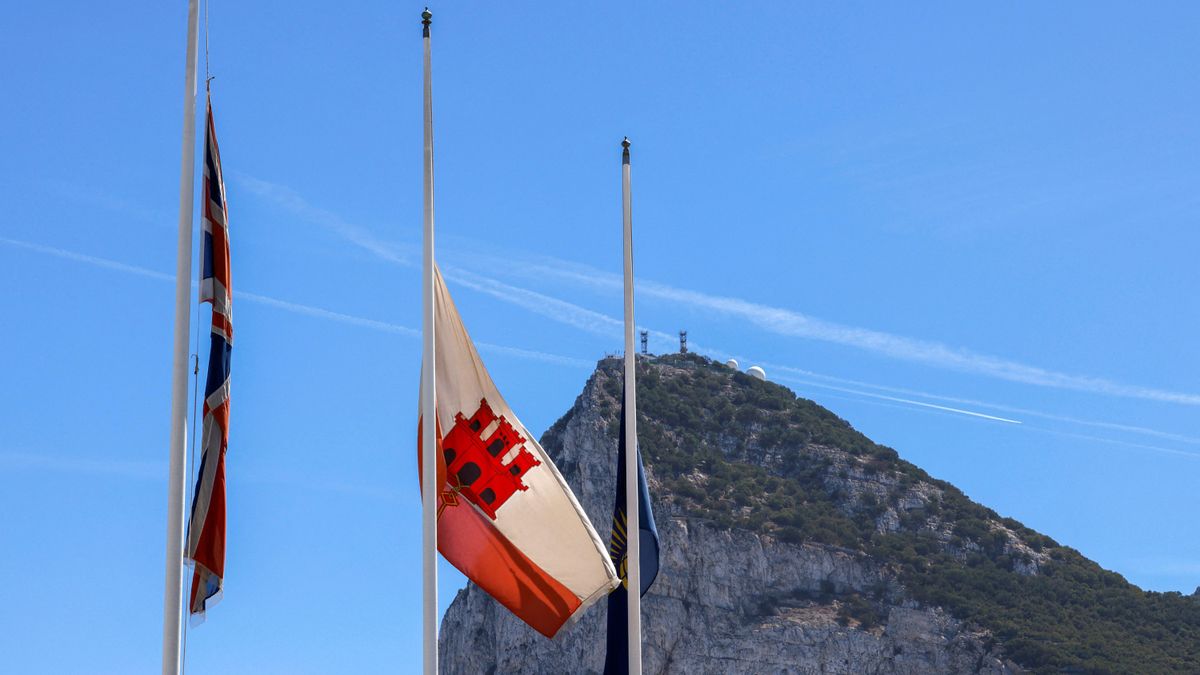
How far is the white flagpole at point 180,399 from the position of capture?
17.8 m

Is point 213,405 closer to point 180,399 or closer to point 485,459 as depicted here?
point 180,399

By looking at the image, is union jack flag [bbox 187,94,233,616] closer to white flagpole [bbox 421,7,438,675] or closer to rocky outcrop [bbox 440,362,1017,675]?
white flagpole [bbox 421,7,438,675]

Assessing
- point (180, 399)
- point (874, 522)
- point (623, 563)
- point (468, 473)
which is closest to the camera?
point (180, 399)

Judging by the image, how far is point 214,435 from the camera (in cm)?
1883

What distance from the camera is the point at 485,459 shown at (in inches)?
856

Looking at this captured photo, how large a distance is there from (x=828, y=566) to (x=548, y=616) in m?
114

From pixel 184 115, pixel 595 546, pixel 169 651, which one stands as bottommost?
pixel 169 651

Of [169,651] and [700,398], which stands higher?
[700,398]

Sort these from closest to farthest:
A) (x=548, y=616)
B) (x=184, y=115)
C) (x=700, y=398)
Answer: (x=184, y=115) → (x=548, y=616) → (x=700, y=398)

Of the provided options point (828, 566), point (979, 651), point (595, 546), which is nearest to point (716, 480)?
point (828, 566)

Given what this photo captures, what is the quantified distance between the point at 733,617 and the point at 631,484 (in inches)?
4156

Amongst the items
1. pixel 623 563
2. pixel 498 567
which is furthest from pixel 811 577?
pixel 498 567

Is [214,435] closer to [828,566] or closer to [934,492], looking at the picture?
[828,566]

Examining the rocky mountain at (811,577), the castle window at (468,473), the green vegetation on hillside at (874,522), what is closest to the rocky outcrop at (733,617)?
the rocky mountain at (811,577)
